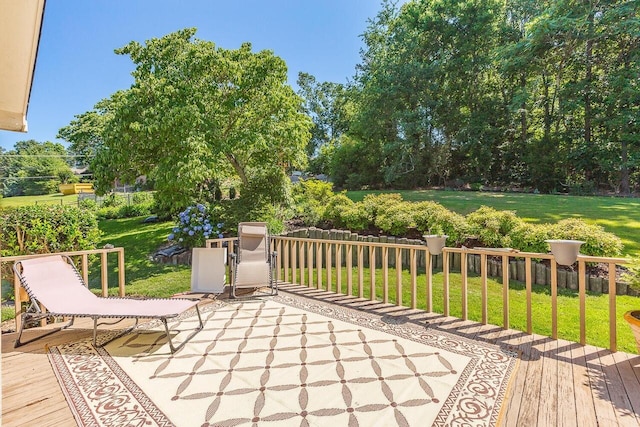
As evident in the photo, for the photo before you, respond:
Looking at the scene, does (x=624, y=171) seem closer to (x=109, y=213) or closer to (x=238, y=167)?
(x=238, y=167)

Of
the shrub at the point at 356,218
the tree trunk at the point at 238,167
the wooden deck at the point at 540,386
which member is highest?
the tree trunk at the point at 238,167

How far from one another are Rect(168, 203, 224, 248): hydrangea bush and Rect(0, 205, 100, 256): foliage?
254 cm

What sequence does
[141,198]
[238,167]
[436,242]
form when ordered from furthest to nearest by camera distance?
1. [141,198]
2. [238,167]
3. [436,242]

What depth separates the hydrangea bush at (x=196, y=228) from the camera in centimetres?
745

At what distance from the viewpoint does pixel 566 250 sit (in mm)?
3041

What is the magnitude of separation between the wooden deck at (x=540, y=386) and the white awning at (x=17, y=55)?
1.88 meters

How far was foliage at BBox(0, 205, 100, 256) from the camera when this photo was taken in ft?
14.2

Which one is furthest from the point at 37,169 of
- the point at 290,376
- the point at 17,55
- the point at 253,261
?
the point at 290,376

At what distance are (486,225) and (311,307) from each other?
3652mm

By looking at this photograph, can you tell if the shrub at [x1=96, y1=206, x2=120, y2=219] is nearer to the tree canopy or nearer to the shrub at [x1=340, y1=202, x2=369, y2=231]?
the tree canopy

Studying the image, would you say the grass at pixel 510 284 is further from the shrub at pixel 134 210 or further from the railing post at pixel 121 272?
the shrub at pixel 134 210

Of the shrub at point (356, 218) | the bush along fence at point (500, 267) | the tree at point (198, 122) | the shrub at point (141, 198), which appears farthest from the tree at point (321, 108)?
the bush along fence at point (500, 267)

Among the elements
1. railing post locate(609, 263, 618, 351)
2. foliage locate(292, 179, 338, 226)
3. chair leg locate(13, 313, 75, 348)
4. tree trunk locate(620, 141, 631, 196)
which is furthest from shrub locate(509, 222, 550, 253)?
tree trunk locate(620, 141, 631, 196)

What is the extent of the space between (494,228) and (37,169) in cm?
1283
